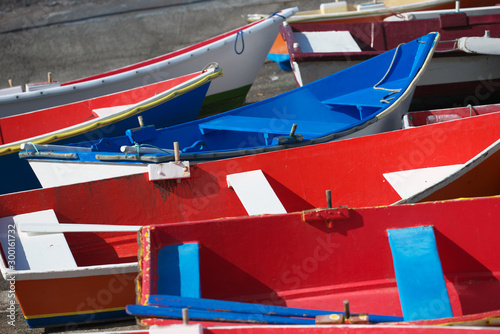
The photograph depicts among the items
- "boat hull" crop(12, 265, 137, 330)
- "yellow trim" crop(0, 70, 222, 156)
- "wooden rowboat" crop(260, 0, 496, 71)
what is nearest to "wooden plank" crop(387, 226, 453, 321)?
"boat hull" crop(12, 265, 137, 330)

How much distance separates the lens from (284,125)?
5723 mm

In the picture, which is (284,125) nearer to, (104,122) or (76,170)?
(104,122)

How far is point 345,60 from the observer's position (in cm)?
671

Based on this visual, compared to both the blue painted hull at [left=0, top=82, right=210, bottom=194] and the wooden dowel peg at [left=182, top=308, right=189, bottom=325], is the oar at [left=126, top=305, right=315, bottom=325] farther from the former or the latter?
the blue painted hull at [left=0, top=82, right=210, bottom=194]

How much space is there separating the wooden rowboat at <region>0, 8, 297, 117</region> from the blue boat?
1283mm

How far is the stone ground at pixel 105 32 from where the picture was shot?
916 cm

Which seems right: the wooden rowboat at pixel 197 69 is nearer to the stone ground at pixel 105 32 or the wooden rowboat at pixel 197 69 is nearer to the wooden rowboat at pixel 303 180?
the stone ground at pixel 105 32

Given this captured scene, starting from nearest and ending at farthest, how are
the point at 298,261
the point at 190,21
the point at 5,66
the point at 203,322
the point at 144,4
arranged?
1. the point at 203,322
2. the point at 298,261
3. the point at 5,66
4. the point at 190,21
5. the point at 144,4

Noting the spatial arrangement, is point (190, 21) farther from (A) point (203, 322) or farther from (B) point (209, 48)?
(A) point (203, 322)

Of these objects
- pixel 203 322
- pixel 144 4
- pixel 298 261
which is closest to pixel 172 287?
pixel 203 322

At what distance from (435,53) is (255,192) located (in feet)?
10.7

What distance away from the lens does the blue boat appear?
493 cm

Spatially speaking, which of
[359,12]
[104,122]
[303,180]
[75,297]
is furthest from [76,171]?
[359,12]

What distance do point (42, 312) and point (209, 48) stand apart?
3.77 metres
